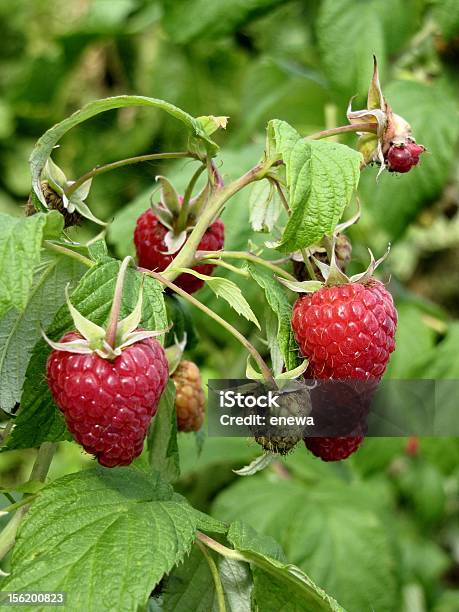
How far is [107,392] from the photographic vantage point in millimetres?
634

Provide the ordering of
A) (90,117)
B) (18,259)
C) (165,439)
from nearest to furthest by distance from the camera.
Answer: (18,259) → (90,117) → (165,439)

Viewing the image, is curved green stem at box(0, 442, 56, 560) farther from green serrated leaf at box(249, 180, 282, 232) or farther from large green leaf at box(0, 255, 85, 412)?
green serrated leaf at box(249, 180, 282, 232)

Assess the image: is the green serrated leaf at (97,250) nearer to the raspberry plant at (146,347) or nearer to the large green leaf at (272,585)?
the raspberry plant at (146,347)

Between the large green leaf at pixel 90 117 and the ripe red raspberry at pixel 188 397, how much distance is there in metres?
0.24

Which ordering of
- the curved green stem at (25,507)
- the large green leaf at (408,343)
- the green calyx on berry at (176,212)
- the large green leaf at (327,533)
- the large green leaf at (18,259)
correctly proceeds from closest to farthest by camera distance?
the large green leaf at (18,259)
the curved green stem at (25,507)
the green calyx on berry at (176,212)
the large green leaf at (327,533)
the large green leaf at (408,343)

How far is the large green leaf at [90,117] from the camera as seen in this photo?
0.66 meters

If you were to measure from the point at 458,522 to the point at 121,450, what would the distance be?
6.30 ft

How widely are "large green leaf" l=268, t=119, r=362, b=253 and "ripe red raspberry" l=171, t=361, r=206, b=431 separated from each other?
0.25m

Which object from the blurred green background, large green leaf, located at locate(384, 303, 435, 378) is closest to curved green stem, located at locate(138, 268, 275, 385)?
the blurred green background

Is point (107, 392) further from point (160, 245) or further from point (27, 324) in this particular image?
point (160, 245)

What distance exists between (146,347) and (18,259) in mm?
105

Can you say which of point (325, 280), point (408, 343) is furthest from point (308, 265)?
point (408, 343)

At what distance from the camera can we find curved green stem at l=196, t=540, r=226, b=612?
0.71 meters

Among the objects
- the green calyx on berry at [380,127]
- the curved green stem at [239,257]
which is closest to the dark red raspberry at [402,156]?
the green calyx on berry at [380,127]
